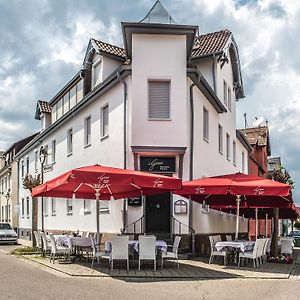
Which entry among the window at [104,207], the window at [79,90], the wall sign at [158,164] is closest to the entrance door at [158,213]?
the wall sign at [158,164]

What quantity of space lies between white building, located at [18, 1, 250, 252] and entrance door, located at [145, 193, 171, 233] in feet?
0.13

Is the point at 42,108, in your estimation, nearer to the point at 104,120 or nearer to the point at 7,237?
the point at 7,237

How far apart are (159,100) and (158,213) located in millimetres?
4477

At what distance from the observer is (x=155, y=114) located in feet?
70.0

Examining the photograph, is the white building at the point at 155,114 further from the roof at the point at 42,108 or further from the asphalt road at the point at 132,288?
the roof at the point at 42,108

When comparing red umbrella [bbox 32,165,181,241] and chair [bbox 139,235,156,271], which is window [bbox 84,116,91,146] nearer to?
red umbrella [bbox 32,165,181,241]

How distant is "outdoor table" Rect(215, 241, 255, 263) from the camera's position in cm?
1697

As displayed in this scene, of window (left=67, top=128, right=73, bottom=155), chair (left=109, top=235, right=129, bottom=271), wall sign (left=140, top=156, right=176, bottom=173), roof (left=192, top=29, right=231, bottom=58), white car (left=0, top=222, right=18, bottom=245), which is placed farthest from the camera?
white car (left=0, top=222, right=18, bottom=245)

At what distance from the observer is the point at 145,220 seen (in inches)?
833

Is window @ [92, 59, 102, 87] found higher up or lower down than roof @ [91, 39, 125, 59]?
lower down

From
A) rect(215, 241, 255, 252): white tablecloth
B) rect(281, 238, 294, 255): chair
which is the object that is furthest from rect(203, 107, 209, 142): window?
rect(215, 241, 255, 252): white tablecloth

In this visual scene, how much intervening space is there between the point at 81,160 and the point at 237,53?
10.7 metres

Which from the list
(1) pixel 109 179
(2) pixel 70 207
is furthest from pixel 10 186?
(1) pixel 109 179

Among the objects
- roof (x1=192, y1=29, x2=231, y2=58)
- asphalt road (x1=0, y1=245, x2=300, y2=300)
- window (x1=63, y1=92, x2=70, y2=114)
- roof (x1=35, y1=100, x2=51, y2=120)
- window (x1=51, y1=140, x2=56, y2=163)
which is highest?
roof (x1=192, y1=29, x2=231, y2=58)
